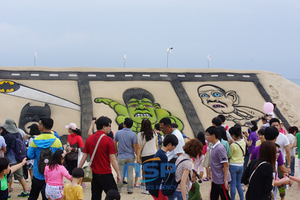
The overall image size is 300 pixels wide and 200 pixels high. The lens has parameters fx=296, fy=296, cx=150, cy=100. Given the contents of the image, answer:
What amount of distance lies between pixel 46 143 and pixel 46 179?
596mm

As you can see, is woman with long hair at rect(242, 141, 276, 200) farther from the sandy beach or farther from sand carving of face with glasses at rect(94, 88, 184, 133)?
sand carving of face with glasses at rect(94, 88, 184, 133)

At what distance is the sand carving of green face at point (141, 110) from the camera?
46.0ft

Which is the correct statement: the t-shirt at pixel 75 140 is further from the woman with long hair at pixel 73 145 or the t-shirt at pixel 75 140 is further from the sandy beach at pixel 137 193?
the sandy beach at pixel 137 193

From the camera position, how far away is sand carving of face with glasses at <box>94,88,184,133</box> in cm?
1391

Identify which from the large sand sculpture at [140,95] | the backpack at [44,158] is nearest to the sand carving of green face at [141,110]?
the large sand sculpture at [140,95]

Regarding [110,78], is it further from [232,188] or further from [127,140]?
[232,188]

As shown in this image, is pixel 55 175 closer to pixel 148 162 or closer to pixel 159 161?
pixel 148 162

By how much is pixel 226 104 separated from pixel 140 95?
466 cm

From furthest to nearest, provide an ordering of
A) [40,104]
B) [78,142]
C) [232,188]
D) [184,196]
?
[40,104], [78,142], [232,188], [184,196]

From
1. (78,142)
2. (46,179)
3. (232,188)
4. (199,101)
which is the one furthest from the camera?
(199,101)

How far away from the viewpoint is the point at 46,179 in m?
4.77

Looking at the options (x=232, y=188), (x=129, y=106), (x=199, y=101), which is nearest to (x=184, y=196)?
(x=232, y=188)

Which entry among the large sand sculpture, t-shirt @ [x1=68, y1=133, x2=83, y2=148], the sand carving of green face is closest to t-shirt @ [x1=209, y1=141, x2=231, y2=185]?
t-shirt @ [x1=68, y1=133, x2=83, y2=148]

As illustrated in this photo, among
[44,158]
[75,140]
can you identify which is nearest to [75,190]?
[44,158]
